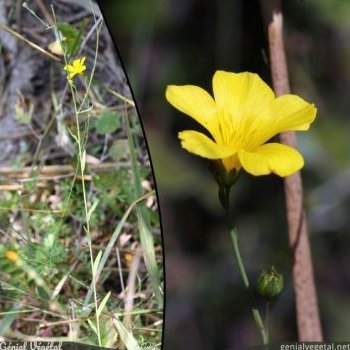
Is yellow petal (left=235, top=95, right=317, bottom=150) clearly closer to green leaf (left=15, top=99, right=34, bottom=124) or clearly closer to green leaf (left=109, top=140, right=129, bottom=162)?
green leaf (left=109, top=140, right=129, bottom=162)

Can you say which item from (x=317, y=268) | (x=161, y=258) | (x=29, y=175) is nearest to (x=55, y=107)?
(x=29, y=175)

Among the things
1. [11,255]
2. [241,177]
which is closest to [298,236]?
[241,177]

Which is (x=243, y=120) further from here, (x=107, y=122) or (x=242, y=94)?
(x=107, y=122)

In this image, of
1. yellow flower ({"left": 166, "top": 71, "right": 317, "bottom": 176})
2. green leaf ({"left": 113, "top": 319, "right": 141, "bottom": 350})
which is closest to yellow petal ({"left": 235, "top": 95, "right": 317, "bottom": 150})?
yellow flower ({"left": 166, "top": 71, "right": 317, "bottom": 176})

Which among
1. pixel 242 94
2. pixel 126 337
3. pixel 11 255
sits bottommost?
pixel 126 337

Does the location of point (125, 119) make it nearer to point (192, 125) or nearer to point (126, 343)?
point (192, 125)

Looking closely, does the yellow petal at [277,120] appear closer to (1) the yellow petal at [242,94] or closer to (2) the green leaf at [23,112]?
(1) the yellow petal at [242,94]
